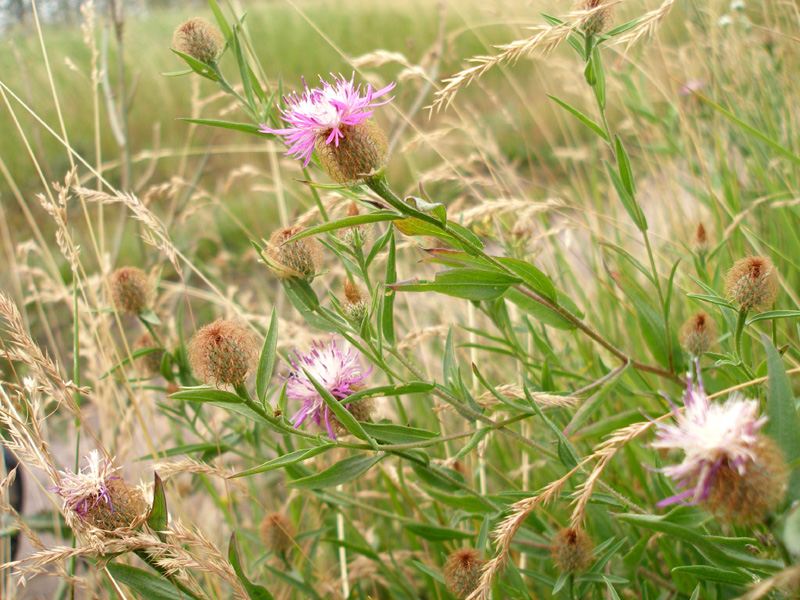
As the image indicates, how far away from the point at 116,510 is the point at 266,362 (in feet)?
0.94

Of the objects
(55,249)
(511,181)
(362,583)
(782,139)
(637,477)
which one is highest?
(55,249)

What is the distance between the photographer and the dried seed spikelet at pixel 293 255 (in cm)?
88

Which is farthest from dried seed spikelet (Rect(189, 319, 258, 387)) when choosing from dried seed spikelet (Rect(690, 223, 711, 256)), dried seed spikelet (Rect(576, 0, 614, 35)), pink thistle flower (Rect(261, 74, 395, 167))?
dried seed spikelet (Rect(690, 223, 711, 256))

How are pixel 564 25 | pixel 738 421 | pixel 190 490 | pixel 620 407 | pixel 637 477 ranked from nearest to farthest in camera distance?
pixel 738 421 → pixel 564 25 → pixel 637 477 → pixel 620 407 → pixel 190 490

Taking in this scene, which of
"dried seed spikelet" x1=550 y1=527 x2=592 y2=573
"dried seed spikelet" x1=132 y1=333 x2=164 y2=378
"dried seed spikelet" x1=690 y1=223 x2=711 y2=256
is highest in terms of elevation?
"dried seed spikelet" x1=132 y1=333 x2=164 y2=378

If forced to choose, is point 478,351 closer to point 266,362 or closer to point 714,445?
point 266,362

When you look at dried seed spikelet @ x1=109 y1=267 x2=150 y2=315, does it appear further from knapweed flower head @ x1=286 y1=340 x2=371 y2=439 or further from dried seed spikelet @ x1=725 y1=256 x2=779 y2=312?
dried seed spikelet @ x1=725 y1=256 x2=779 y2=312

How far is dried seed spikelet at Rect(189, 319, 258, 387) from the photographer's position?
0.77 metres

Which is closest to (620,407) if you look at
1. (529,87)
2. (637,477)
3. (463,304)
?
(637,477)

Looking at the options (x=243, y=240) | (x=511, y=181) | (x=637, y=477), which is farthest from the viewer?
(x=243, y=240)

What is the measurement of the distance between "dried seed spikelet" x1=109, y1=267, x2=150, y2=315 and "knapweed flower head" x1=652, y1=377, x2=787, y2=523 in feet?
3.40

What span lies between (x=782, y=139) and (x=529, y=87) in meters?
4.05

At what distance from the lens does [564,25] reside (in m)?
0.82

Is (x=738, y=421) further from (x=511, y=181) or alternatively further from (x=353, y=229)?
(x=511, y=181)
